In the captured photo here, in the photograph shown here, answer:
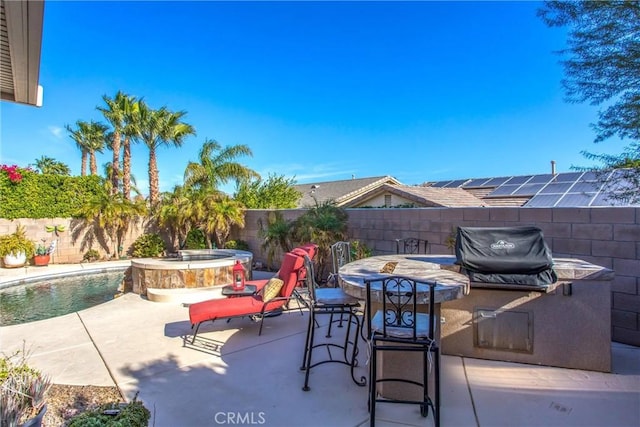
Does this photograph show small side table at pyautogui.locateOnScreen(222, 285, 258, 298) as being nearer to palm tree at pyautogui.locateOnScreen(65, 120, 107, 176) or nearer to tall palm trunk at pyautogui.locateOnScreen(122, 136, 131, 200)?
tall palm trunk at pyautogui.locateOnScreen(122, 136, 131, 200)

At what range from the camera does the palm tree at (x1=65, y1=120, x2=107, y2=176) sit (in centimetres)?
2095

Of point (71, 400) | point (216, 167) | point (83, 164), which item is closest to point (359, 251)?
point (71, 400)

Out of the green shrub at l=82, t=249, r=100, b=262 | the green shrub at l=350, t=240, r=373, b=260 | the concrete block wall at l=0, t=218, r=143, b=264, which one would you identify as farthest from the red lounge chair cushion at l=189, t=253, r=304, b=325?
the concrete block wall at l=0, t=218, r=143, b=264

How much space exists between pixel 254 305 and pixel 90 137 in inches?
897

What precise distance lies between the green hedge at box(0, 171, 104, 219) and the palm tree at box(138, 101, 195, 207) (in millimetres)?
2045

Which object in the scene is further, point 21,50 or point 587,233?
point 587,233

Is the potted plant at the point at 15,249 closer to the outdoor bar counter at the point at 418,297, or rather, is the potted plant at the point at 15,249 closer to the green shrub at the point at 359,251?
the green shrub at the point at 359,251

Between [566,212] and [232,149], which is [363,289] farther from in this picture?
[232,149]

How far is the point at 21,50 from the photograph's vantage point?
10.7 ft

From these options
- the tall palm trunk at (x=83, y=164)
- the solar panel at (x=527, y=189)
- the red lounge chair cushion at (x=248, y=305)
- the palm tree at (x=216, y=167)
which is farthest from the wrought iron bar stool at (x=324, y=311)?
the tall palm trunk at (x=83, y=164)

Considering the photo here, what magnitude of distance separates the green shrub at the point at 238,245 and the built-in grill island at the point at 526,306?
8.45 metres

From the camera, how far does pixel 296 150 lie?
72.1ft

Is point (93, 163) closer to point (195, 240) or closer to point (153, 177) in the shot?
point (153, 177)

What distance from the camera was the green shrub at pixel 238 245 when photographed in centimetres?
1117
